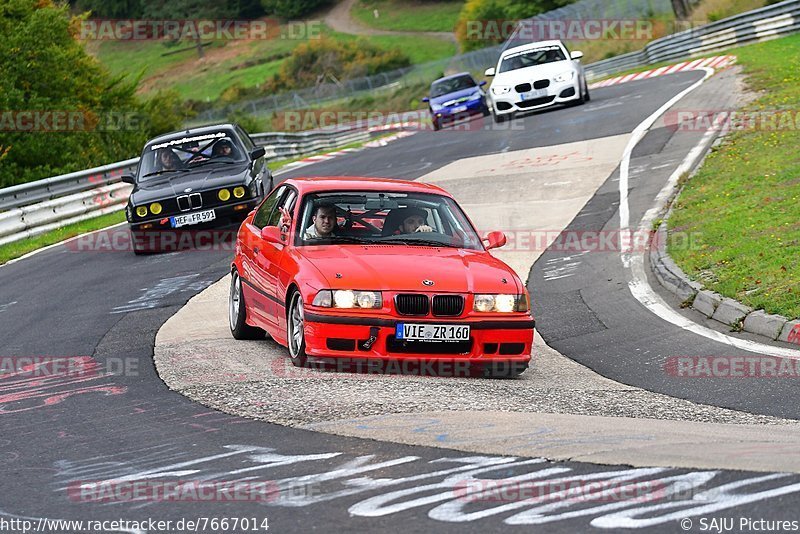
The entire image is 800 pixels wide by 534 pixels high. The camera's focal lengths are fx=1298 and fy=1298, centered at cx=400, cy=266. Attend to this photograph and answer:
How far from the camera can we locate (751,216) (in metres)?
15.1

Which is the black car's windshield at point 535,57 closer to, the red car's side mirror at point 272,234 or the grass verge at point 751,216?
the grass verge at point 751,216

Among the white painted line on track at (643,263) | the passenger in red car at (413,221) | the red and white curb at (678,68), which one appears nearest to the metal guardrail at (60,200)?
the white painted line on track at (643,263)

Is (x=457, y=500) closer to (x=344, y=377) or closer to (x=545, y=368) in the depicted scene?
(x=344, y=377)

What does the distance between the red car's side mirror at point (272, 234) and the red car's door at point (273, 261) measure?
1cm

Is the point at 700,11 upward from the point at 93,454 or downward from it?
upward

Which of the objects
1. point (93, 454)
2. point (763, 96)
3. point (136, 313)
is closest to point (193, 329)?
point (136, 313)

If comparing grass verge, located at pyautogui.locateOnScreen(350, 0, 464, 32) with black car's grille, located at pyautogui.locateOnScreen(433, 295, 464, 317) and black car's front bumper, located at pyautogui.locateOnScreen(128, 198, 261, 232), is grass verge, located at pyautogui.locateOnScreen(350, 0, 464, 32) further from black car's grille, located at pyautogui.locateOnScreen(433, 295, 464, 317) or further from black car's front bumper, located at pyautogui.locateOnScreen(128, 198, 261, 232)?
black car's grille, located at pyautogui.locateOnScreen(433, 295, 464, 317)

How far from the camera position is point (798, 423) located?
773 centimetres

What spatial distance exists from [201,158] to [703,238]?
7898 mm

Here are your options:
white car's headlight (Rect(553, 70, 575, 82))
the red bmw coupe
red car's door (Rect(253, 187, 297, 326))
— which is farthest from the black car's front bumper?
white car's headlight (Rect(553, 70, 575, 82))

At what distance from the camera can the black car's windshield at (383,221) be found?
406 inches

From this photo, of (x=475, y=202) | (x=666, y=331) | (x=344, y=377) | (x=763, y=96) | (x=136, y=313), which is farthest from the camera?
(x=763, y=96)

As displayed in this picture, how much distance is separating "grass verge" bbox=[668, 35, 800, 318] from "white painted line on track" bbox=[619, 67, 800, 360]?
0.41 m

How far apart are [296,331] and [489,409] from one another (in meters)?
2.39
